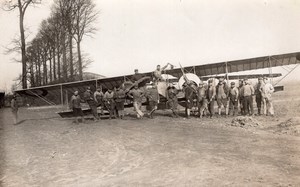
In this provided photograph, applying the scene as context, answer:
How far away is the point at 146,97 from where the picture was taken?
1794cm

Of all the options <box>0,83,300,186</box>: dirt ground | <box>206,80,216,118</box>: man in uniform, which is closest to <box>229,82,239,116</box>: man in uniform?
<box>206,80,216,118</box>: man in uniform

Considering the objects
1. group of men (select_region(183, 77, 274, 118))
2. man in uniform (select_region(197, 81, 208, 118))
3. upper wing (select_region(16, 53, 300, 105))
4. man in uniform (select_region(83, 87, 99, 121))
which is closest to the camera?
group of men (select_region(183, 77, 274, 118))

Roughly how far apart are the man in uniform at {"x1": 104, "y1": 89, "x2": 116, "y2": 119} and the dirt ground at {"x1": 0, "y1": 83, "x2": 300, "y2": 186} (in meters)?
3.53

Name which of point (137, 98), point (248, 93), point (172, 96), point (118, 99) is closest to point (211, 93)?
point (248, 93)

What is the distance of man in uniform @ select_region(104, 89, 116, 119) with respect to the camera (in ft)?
58.5

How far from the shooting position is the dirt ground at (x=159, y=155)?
22.8 feet

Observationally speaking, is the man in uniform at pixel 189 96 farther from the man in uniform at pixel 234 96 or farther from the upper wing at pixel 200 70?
the upper wing at pixel 200 70

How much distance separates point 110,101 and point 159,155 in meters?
9.30

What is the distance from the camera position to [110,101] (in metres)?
18.0

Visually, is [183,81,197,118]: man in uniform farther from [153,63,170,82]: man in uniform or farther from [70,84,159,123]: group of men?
[153,63,170,82]: man in uniform

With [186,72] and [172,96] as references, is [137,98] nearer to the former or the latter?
[172,96]

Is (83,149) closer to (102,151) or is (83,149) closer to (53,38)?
(102,151)

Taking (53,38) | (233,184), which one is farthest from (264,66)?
(53,38)

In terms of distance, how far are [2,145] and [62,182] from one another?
19.2ft
